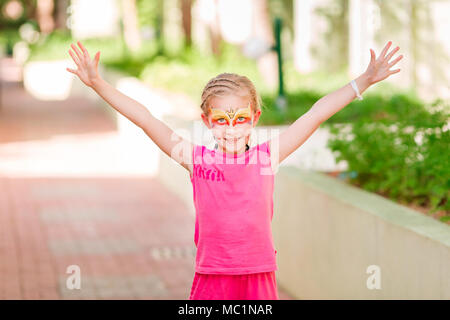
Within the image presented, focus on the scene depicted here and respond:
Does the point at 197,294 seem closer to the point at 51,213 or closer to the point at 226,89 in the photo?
the point at 226,89

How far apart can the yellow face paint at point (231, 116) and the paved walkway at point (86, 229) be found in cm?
324

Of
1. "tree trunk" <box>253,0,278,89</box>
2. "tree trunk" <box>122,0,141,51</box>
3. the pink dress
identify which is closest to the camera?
the pink dress

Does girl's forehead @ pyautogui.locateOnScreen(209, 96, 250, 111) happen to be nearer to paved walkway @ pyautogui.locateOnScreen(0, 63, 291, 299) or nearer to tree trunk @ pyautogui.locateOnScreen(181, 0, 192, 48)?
paved walkway @ pyautogui.locateOnScreen(0, 63, 291, 299)

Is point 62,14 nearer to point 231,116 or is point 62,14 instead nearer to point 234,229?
point 231,116

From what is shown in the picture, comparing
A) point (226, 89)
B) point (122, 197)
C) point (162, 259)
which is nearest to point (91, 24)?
point (122, 197)

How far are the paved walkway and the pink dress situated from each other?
10.2 feet

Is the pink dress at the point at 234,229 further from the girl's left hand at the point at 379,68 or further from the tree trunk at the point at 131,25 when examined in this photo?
the tree trunk at the point at 131,25

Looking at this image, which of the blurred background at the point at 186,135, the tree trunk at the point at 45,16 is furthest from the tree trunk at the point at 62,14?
the blurred background at the point at 186,135

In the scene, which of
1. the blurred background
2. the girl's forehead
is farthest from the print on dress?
the blurred background

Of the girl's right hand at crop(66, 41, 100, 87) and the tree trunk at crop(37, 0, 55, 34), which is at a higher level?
the tree trunk at crop(37, 0, 55, 34)

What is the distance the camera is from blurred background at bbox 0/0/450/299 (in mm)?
5898

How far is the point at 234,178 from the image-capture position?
3.11 m

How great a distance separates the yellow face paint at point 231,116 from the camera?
3156mm
